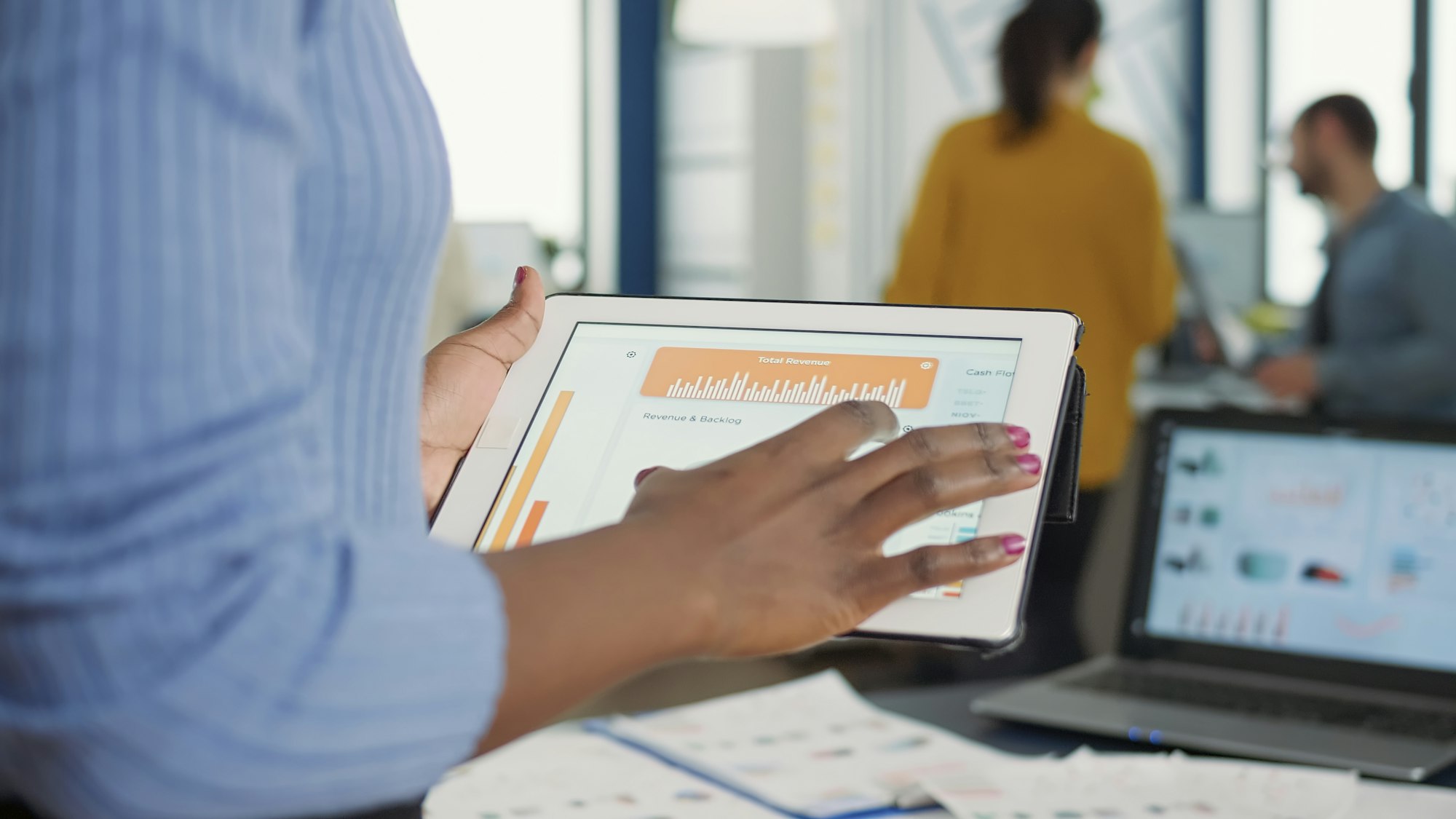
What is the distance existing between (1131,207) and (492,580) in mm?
2003

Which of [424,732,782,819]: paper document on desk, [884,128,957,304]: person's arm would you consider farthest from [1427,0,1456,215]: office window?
[424,732,782,819]: paper document on desk

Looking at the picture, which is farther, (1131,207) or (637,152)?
(637,152)

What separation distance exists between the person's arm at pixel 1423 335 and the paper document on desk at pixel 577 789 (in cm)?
203

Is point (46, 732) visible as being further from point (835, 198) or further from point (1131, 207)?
point (835, 198)

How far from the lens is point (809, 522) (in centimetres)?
50

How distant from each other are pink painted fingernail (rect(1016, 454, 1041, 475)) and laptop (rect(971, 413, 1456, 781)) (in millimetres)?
597

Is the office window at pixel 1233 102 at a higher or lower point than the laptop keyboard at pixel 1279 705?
higher

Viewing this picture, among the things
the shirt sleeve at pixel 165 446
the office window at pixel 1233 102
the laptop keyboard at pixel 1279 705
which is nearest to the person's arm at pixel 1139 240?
the laptop keyboard at pixel 1279 705

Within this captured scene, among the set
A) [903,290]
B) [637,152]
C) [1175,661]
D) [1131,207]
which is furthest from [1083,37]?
[637,152]

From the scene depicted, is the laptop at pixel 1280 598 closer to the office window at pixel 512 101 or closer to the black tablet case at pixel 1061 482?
the black tablet case at pixel 1061 482

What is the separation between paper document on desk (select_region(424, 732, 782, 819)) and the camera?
0.97 m

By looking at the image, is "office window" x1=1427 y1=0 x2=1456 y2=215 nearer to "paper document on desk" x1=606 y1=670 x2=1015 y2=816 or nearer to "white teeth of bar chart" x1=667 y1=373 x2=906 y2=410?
"paper document on desk" x1=606 y1=670 x2=1015 y2=816

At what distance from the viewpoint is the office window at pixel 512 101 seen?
507cm

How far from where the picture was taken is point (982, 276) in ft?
7.59
